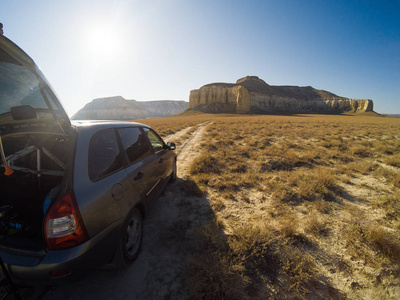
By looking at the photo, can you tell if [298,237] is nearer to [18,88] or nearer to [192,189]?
[192,189]

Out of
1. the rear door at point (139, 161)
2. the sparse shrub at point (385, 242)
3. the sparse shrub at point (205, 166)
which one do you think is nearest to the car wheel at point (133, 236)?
the rear door at point (139, 161)

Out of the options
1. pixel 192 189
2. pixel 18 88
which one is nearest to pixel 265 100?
pixel 192 189

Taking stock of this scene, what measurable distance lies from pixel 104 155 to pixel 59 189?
568 mm

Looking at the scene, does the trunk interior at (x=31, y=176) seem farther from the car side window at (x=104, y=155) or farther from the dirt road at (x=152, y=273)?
the dirt road at (x=152, y=273)

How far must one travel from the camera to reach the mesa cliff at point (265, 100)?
78.8 metres

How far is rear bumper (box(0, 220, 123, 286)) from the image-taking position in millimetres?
1345

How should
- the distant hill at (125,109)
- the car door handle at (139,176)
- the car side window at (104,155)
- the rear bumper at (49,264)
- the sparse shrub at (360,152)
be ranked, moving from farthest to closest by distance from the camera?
the distant hill at (125,109), the sparse shrub at (360,152), the car door handle at (139,176), the car side window at (104,155), the rear bumper at (49,264)

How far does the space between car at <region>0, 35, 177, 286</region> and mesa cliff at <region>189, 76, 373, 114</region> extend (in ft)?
257

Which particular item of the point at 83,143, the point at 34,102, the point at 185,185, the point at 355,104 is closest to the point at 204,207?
the point at 185,185

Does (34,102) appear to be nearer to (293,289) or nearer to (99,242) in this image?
(99,242)

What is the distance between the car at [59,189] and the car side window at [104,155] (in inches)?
0.4

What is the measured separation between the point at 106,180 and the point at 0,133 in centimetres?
164

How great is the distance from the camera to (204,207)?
346 cm

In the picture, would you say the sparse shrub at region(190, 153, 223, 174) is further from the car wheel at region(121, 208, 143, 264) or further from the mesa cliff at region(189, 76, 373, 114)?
the mesa cliff at region(189, 76, 373, 114)
